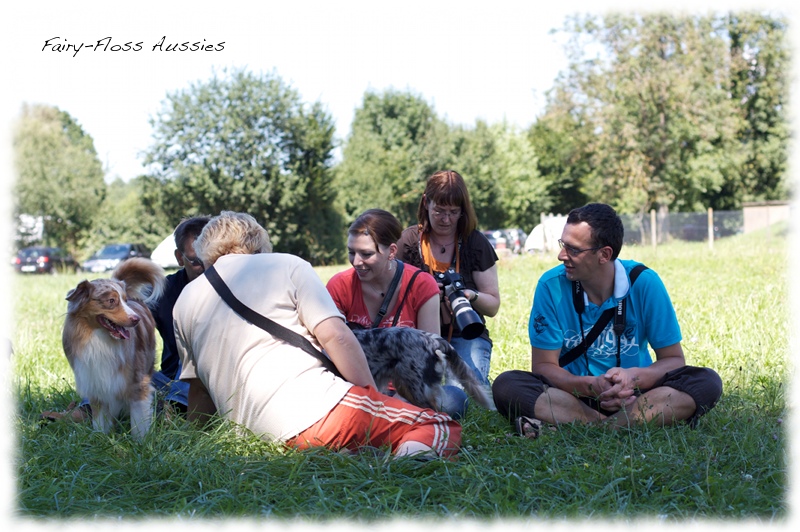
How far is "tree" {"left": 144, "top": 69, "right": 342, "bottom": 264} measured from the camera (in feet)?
135

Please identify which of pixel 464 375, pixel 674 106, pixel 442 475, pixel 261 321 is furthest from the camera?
pixel 674 106

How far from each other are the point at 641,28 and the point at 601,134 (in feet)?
21.3

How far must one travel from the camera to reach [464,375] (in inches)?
199

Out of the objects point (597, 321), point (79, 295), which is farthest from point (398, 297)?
point (79, 295)

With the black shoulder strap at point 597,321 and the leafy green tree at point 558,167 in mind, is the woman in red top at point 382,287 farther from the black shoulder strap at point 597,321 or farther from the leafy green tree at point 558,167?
the leafy green tree at point 558,167

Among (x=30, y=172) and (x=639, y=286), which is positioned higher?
(x=30, y=172)

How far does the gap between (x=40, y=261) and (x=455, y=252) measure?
38.0 m

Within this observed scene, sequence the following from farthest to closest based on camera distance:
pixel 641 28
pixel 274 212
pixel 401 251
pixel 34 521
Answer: pixel 274 212
pixel 641 28
pixel 401 251
pixel 34 521

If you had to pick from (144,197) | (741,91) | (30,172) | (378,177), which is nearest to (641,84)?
(741,91)

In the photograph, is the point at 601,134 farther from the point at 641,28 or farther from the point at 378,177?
the point at 378,177

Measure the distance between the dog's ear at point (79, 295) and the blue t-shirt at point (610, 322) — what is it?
2.91 meters

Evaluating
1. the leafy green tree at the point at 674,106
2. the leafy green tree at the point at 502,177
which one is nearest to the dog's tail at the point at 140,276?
the leafy green tree at the point at 674,106

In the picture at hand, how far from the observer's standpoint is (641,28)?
38.8 meters

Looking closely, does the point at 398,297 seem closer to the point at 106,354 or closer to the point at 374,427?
the point at 374,427
